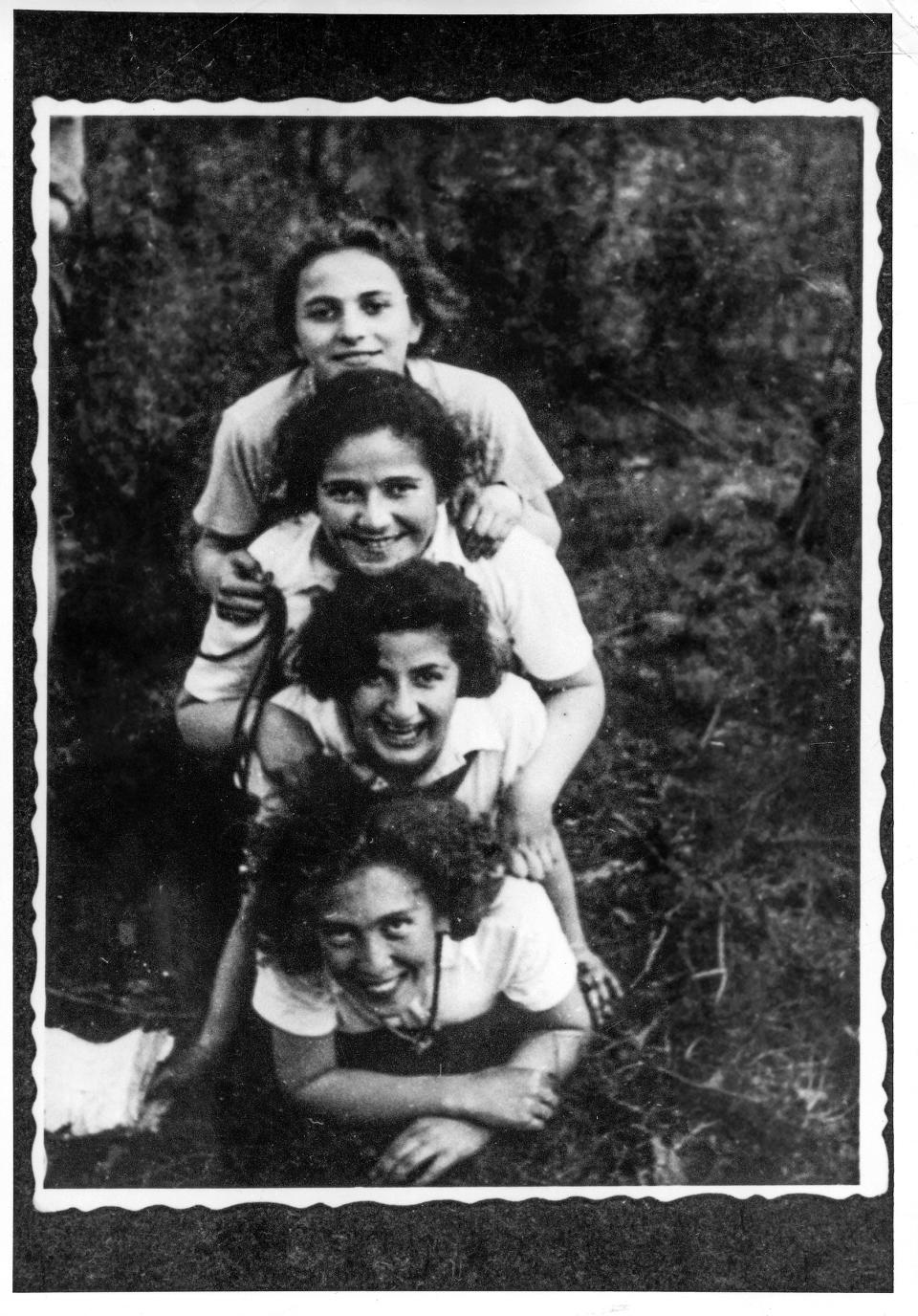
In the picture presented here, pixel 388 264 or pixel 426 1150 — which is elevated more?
pixel 388 264

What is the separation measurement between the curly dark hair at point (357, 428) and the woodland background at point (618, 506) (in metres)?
0.06

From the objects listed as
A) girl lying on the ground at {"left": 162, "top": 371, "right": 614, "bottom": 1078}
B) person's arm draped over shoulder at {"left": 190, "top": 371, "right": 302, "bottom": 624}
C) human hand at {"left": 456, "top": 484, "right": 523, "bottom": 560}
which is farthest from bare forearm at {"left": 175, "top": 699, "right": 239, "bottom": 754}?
human hand at {"left": 456, "top": 484, "right": 523, "bottom": 560}

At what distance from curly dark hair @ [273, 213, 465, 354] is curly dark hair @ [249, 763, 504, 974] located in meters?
0.46

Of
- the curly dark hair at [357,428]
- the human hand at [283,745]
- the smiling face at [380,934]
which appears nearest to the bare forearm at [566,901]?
the smiling face at [380,934]

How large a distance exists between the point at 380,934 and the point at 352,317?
24.5 inches

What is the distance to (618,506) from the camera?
3.88 ft

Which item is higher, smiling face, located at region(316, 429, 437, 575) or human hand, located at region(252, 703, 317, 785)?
smiling face, located at region(316, 429, 437, 575)

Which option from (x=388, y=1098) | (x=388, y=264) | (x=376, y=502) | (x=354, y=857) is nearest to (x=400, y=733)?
(x=354, y=857)

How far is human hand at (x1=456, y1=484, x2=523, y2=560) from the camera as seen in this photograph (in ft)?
3.85

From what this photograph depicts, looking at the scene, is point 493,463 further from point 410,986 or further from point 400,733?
point 410,986

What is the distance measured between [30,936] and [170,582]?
38cm

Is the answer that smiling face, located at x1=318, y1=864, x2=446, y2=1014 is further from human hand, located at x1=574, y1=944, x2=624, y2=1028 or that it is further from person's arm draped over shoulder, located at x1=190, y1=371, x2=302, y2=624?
person's arm draped over shoulder, located at x1=190, y1=371, x2=302, y2=624

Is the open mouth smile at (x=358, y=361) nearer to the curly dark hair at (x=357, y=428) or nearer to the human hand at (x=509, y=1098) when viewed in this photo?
the curly dark hair at (x=357, y=428)

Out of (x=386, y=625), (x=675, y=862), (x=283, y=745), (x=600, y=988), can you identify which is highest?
(x=386, y=625)
